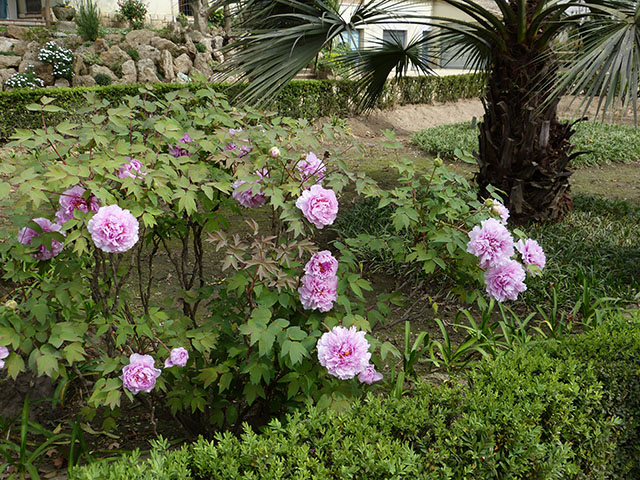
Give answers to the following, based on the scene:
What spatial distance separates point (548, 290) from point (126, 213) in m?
3.75

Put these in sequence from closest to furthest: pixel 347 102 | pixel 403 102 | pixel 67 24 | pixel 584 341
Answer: pixel 584 341, pixel 347 102, pixel 403 102, pixel 67 24

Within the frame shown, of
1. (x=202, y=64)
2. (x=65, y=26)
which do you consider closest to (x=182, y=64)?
(x=202, y=64)

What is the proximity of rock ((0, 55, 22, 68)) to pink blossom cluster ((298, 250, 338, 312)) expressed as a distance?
13.7 m

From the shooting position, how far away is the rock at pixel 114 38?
15.7 metres

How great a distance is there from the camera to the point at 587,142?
11445 mm

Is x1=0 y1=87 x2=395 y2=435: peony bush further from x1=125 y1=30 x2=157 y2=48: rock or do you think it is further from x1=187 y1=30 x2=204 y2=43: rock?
x1=187 y1=30 x2=204 y2=43: rock

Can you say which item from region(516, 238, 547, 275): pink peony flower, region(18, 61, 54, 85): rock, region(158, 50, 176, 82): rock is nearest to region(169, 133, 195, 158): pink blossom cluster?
region(516, 238, 547, 275): pink peony flower

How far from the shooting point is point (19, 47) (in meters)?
14.5

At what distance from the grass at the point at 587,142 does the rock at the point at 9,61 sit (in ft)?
29.8

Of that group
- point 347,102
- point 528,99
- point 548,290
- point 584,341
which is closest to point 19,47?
point 347,102

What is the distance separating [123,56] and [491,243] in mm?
14016

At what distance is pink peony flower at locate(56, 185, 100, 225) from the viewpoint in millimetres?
2176

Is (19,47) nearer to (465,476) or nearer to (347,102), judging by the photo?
(347,102)

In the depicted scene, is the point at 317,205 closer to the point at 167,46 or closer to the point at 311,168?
the point at 311,168
